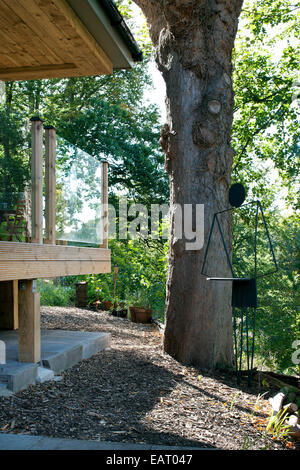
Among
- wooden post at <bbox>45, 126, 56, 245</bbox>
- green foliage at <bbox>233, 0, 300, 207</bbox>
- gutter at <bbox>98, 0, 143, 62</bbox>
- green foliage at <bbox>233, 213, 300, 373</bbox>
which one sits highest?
green foliage at <bbox>233, 0, 300, 207</bbox>

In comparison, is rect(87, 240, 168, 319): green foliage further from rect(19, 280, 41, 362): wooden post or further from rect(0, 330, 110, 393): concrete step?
rect(19, 280, 41, 362): wooden post

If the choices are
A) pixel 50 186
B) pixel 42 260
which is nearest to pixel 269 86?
pixel 50 186

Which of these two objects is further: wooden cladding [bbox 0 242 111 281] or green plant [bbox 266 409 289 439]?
wooden cladding [bbox 0 242 111 281]

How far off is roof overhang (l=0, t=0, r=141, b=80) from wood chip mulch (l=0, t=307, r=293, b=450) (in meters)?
3.34

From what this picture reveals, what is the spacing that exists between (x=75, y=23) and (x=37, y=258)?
2.27 metres

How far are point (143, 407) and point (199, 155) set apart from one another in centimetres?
294

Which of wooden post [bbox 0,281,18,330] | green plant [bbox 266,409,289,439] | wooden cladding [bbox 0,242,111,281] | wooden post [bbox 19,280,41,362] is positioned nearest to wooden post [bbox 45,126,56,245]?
wooden cladding [bbox 0,242,111,281]

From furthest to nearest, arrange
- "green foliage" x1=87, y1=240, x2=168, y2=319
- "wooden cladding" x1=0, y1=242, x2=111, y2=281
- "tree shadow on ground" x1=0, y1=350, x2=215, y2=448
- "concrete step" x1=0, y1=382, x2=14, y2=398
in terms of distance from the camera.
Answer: "green foliage" x1=87, y1=240, x2=168, y2=319, "wooden cladding" x1=0, y1=242, x2=111, y2=281, "concrete step" x1=0, y1=382, x2=14, y2=398, "tree shadow on ground" x1=0, y1=350, x2=215, y2=448

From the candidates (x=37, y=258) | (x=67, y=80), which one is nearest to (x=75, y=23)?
(x=37, y=258)

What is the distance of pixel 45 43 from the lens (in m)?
4.57

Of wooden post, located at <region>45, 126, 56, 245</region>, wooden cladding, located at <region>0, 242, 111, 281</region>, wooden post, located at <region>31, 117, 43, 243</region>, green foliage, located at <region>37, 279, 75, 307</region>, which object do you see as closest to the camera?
wooden cladding, located at <region>0, 242, 111, 281</region>

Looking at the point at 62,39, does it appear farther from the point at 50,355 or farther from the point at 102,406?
the point at 102,406

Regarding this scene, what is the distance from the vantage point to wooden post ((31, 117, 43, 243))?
428 cm

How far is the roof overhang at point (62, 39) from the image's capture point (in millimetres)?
4004
